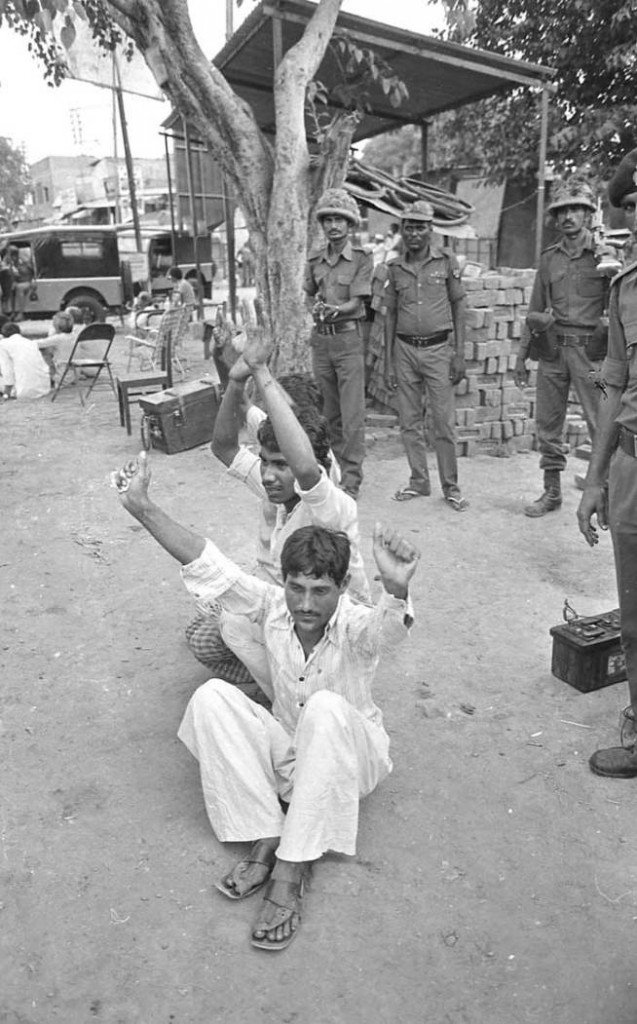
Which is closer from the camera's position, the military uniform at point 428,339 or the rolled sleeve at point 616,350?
the rolled sleeve at point 616,350

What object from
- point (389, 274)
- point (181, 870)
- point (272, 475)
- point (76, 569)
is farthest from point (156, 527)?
point (389, 274)

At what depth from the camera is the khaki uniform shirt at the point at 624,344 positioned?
2.78 metres

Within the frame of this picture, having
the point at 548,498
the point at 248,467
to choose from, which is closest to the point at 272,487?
the point at 248,467

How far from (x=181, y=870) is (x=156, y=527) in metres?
1.06

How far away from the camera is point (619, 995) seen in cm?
213

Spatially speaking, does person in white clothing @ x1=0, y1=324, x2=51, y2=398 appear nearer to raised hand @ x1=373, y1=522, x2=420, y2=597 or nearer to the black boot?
the black boot

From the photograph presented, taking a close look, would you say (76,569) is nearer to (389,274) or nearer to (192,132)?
(389,274)

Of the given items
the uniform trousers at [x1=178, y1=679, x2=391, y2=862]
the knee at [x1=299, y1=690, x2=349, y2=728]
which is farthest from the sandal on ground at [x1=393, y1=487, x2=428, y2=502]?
the knee at [x1=299, y1=690, x2=349, y2=728]

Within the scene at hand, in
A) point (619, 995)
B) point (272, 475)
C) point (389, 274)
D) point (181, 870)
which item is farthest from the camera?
point (389, 274)

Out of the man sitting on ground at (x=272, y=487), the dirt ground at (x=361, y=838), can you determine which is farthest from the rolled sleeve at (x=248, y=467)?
the dirt ground at (x=361, y=838)

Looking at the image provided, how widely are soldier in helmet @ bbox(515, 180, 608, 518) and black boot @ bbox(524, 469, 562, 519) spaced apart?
0.11 feet

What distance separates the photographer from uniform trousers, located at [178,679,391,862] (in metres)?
2.44

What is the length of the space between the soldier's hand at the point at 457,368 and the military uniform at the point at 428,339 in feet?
0.10

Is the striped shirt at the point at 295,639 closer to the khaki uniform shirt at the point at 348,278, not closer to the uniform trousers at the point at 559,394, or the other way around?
the uniform trousers at the point at 559,394
